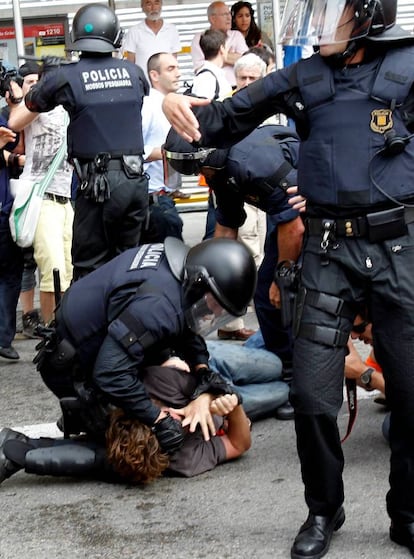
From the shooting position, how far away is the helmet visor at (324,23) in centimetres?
339

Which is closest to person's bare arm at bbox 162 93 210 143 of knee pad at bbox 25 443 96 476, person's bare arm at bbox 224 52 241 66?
knee pad at bbox 25 443 96 476

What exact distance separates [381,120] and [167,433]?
1.51m

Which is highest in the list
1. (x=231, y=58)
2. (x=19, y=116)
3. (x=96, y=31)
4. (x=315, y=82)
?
(x=315, y=82)

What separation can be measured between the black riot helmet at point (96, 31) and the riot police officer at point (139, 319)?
217 centimetres

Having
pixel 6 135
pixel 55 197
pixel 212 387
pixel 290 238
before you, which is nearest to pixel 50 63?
pixel 6 135

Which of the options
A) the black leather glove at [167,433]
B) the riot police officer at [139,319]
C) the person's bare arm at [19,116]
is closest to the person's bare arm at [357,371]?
the riot police officer at [139,319]

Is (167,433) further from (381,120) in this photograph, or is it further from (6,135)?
(6,135)

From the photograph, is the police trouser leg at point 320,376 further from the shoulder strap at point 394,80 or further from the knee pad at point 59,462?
the knee pad at point 59,462

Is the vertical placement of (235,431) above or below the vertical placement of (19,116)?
below

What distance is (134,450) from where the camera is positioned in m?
4.18

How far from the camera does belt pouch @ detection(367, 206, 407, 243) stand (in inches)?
135

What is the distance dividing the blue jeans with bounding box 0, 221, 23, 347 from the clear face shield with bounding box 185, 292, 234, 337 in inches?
103

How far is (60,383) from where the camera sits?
15.1 ft

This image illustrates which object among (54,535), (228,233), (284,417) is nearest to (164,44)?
(228,233)
